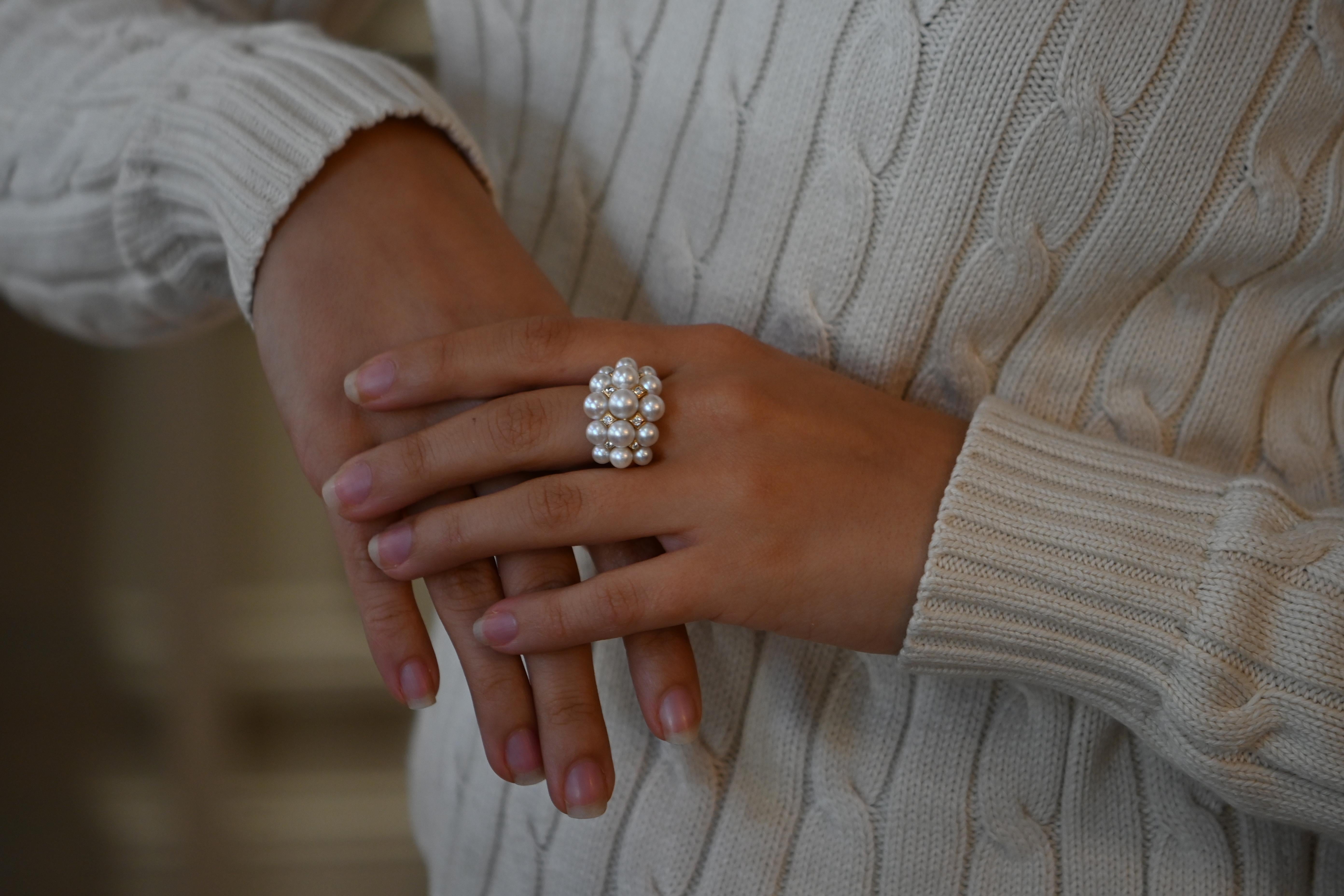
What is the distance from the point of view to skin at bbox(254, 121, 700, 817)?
0.56 m

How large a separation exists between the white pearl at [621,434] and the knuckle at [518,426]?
0.04 meters

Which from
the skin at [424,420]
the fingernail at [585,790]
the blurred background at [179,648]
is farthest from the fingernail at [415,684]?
the blurred background at [179,648]

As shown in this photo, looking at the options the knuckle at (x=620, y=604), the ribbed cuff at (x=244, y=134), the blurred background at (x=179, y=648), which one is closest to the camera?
the knuckle at (x=620, y=604)

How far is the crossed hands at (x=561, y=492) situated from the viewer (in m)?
0.54

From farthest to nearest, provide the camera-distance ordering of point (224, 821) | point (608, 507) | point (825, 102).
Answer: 1. point (224, 821)
2. point (825, 102)
3. point (608, 507)

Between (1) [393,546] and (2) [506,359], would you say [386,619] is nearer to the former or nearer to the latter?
(1) [393,546]

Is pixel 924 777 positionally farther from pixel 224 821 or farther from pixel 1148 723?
pixel 224 821

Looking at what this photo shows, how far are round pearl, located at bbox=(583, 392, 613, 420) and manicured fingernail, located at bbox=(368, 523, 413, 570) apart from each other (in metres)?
0.13

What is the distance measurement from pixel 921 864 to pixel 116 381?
162cm

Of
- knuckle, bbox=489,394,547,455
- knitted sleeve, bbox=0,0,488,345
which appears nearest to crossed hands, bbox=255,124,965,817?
knuckle, bbox=489,394,547,455

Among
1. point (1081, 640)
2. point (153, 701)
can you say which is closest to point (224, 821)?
point (153, 701)

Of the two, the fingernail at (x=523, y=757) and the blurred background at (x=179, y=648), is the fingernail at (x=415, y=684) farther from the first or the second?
the blurred background at (x=179, y=648)

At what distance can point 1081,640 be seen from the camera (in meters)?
0.57

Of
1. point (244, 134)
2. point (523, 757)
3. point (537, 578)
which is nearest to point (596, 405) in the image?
point (537, 578)
